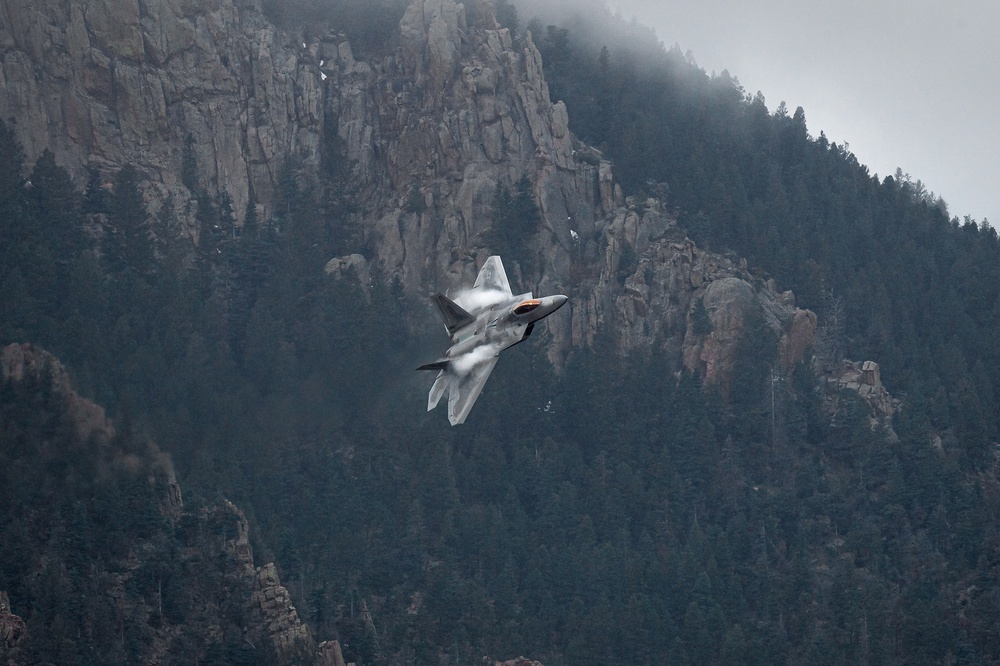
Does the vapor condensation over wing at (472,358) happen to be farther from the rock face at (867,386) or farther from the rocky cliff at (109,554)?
the rock face at (867,386)

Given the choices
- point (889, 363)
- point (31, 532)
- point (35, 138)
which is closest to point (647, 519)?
point (889, 363)

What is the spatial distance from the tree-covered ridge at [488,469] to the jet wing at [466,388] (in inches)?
1610

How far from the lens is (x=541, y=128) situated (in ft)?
557

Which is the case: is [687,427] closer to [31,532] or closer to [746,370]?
[746,370]

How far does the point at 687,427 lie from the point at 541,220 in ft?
85.9

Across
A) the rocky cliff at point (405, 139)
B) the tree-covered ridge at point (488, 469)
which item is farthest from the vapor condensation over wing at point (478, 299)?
the rocky cliff at point (405, 139)

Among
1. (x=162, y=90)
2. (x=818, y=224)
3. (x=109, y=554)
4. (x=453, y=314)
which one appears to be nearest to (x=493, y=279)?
(x=453, y=314)

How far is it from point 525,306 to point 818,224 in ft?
342

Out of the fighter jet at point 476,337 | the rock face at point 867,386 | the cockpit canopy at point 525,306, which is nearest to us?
the cockpit canopy at point 525,306

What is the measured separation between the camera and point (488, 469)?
152 meters

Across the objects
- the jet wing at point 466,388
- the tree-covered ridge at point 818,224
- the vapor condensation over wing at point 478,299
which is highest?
the tree-covered ridge at point 818,224

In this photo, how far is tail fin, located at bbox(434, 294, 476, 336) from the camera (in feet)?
289

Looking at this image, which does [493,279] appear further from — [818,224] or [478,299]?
[818,224]

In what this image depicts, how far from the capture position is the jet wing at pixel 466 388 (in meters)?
85.6
